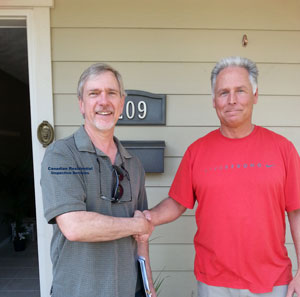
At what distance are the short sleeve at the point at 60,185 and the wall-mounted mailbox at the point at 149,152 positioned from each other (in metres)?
0.83

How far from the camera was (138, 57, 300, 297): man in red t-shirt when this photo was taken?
121 centimetres

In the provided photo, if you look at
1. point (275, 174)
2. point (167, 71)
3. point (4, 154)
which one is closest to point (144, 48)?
point (167, 71)

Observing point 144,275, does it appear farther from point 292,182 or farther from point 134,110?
A: point 134,110

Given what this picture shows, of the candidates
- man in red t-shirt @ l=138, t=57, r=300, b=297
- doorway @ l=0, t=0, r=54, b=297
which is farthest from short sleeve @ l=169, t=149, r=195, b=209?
doorway @ l=0, t=0, r=54, b=297

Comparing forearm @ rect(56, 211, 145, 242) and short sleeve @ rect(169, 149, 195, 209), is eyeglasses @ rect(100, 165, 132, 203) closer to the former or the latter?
forearm @ rect(56, 211, 145, 242)

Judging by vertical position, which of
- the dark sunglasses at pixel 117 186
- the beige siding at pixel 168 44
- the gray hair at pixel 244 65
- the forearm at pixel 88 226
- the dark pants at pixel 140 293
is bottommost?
the dark pants at pixel 140 293

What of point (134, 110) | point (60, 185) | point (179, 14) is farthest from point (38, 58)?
point (60, 185)

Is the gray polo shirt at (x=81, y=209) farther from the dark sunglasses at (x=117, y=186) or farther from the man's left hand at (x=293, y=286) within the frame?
the man's left hand at (x=293, y=286)

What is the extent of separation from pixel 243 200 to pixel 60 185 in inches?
31.3

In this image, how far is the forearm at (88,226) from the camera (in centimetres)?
95

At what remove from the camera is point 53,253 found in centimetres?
107

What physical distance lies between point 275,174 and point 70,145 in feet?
2.97

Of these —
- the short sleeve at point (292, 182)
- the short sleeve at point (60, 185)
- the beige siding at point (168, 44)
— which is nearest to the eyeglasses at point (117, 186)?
the short sleeve at point (60, 185)

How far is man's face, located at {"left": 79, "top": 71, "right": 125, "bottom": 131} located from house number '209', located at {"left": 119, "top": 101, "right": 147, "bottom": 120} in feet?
2.40
